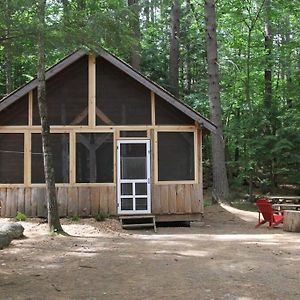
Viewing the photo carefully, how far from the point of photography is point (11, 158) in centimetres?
1385

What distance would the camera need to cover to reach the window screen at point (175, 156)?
14.1 meters

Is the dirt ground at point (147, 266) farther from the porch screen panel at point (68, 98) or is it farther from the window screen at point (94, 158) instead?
the porch screen panel at point (68, 98)

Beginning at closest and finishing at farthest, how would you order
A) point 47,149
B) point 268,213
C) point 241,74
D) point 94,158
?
1. point 47,149
2. point 268,213
3. point 94,158
4. point 241,74

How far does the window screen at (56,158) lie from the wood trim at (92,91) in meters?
0.90

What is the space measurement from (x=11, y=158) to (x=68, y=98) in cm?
243

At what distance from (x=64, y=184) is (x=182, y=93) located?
15.1 m

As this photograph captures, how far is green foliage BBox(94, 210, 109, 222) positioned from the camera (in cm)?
1352

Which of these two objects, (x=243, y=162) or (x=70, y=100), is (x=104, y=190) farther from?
(x=243, y=162)

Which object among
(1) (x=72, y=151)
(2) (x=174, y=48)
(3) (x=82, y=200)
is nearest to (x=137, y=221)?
(3) (x=82, y=200)

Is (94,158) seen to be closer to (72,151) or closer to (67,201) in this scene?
(72,151)

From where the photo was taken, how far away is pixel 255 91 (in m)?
27.4

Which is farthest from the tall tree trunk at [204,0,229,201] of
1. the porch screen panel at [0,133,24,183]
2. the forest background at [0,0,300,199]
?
the porch screen panel at [0,133,24,183]

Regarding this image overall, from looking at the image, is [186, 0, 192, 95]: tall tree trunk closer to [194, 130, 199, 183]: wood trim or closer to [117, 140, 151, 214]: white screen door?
[194, 130, 199, 183]: wood trim

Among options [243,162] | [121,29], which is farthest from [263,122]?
[121,29]
